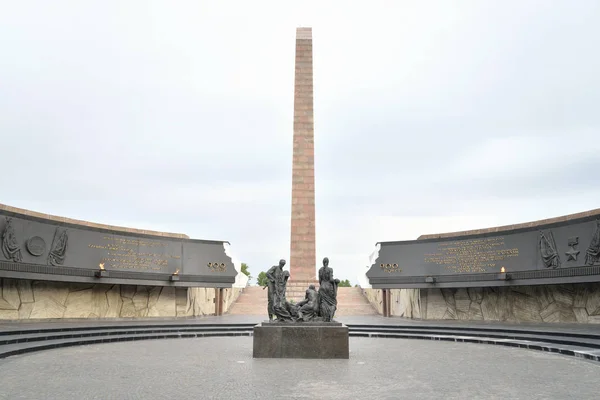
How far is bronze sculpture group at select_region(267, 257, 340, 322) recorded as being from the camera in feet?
40.0

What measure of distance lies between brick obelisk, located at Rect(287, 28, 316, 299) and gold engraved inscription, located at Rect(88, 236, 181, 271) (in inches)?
378

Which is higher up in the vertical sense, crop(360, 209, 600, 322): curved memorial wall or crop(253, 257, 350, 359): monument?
crop(360, 209, 600, 322): curved memorial wall

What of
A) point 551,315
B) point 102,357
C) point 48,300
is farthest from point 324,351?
point 48,300

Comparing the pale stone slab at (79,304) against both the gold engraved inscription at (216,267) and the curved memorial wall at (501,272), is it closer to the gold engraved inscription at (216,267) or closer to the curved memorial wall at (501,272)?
the gold engraved inscription at (216,267)

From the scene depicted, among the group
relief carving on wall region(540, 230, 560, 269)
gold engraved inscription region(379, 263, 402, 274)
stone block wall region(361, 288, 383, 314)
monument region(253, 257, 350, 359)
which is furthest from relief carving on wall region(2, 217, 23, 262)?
relief carving on wall region(540, 230, 560, 269)

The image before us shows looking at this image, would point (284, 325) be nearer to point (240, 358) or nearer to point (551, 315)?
point (240, 358)

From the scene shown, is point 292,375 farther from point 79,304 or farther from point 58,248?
point 79,304

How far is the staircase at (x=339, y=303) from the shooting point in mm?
27233

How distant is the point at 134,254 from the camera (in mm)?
21781

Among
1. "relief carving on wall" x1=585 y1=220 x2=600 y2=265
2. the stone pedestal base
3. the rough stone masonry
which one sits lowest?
the stone pedestal base

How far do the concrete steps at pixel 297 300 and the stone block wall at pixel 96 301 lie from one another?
2504mm

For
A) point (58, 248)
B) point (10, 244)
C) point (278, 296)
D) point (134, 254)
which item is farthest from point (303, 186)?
point (278, 296)

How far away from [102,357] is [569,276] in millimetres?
15235

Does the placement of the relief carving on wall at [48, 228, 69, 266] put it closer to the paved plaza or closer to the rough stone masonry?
the paved plaza
